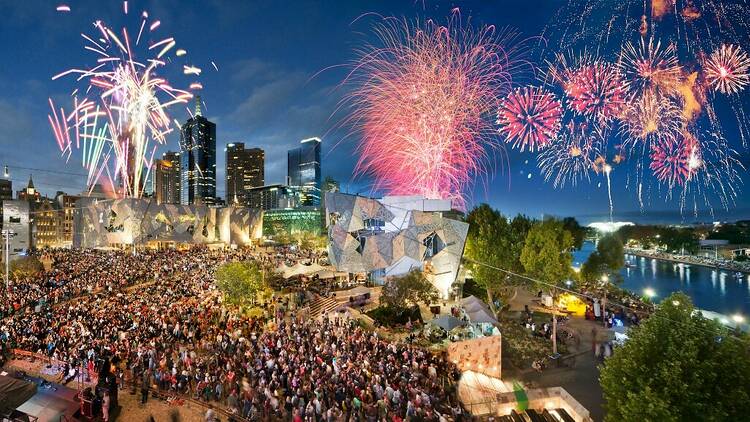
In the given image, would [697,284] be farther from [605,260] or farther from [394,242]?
[394,242]

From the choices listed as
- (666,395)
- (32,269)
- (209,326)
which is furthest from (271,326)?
(32,269)

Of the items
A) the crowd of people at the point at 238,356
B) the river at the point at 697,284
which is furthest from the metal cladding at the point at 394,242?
the river at the point at 697,284

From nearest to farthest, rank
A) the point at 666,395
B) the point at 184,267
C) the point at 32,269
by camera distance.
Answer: the point at 666,395 → the point at 32,269 → the point at 184,267

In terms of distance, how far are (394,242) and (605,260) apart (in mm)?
20058

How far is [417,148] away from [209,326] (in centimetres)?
2083

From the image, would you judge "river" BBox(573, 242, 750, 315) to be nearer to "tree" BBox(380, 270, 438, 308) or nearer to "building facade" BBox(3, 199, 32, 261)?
"tree" BBox(380, 270, 438, 308)

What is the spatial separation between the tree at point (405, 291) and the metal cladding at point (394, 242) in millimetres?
5434

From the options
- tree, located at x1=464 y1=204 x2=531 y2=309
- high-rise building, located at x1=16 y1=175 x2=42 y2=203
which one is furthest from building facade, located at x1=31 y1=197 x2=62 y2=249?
tree, located at x1=464 y1=204 x2=531 y2=309

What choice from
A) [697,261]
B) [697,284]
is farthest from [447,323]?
[697,261]

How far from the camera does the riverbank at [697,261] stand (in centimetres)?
6588

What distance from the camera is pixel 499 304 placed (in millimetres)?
28141

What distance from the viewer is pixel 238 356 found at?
587 inches

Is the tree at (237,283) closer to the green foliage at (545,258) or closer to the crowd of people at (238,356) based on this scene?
the crowd of people at (238,356)

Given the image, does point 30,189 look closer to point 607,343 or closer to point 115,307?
point 115,307
